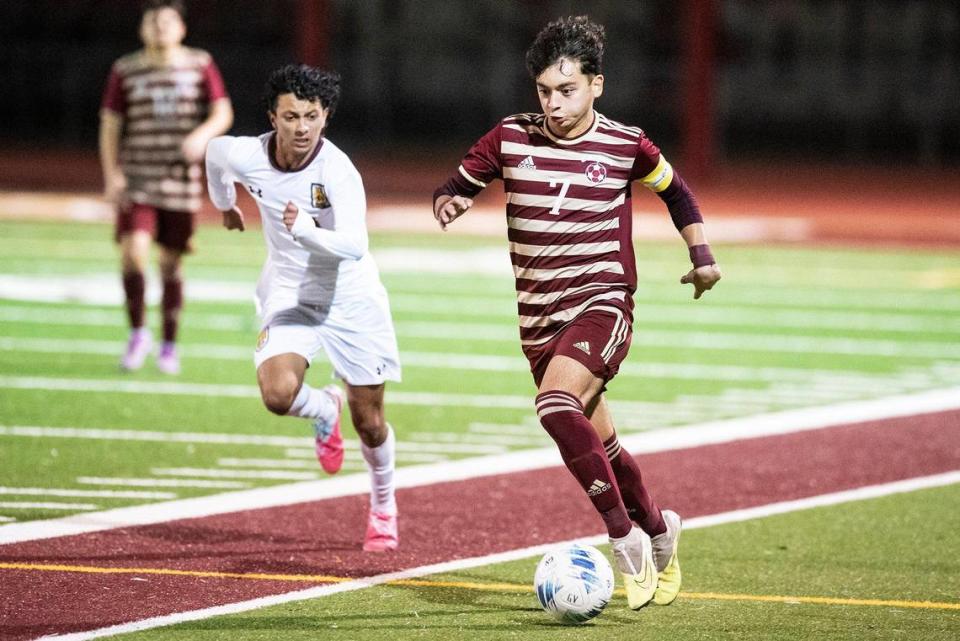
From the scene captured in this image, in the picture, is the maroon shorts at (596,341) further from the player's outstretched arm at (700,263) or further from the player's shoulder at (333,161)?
the player's shoulder at (333,161)

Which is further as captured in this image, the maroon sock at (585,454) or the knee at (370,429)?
the knee at (370,429)

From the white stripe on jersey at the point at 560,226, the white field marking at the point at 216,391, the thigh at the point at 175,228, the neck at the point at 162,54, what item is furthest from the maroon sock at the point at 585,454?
the neck at the point at 162,54

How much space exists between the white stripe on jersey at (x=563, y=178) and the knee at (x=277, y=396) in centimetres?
144

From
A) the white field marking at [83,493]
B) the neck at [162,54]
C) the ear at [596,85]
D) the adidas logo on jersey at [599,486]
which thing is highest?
the ear at [596,85]

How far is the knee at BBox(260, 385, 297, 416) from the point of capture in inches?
297

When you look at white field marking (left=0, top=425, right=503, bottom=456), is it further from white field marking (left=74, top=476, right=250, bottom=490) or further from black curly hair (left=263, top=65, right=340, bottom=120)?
black curly hair (left=263, top=65, right=340, bottom=120)

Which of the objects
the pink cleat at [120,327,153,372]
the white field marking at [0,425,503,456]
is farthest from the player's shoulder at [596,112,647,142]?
the pink cleat at [120,327,153,372]

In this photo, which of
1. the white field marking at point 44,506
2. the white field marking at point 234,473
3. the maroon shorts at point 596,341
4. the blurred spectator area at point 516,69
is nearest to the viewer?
the maroon shorts at point 596,341

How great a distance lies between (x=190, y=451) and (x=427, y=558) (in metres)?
2.81

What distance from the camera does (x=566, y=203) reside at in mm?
6773

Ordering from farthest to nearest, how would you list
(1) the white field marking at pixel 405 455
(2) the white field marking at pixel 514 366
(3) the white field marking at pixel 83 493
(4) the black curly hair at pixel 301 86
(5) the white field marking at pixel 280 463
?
(2) the white field marking at pixel 514 366
(1) the white field marking at pixel 405 455
(5) the white field marking at pixel 280 463
(3) the white field marking at pixel 83 493
(4) the black curly hair at pixel 301 86

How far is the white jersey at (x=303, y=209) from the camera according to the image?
7469 mm

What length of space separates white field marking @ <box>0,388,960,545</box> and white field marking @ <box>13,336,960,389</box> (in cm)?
83

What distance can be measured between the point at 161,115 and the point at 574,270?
6.54 metres
